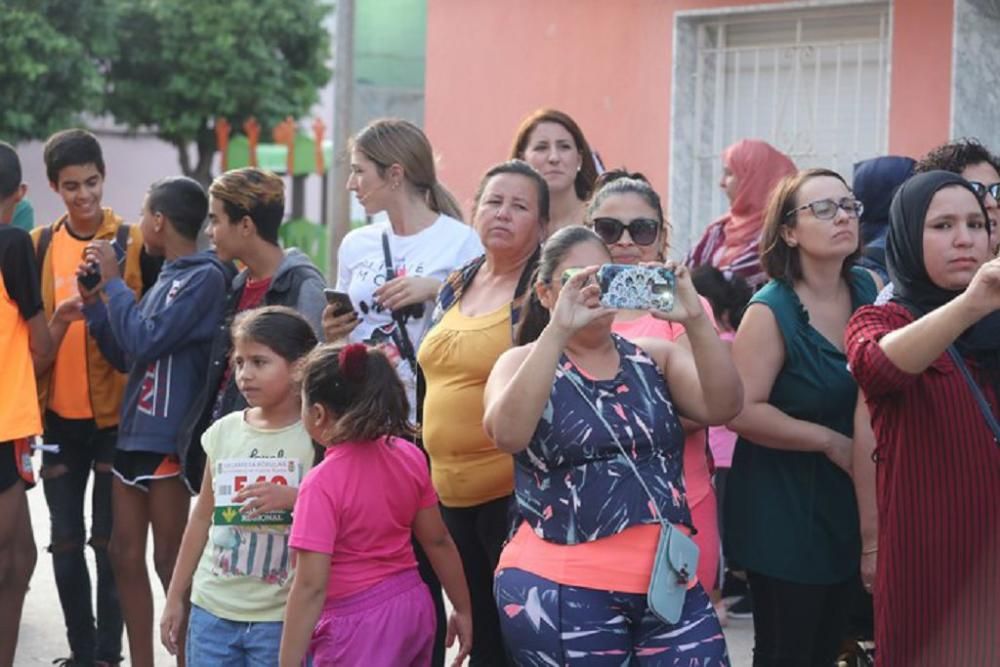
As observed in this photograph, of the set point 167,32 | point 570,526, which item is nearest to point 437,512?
point 570,526

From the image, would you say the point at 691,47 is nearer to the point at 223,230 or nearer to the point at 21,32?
the point at 223,230

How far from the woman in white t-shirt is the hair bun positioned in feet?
3.40

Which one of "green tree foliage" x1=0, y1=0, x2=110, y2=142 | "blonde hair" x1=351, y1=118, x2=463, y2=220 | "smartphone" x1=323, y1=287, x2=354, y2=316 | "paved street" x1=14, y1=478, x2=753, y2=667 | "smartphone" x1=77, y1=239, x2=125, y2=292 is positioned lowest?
"paved street" x1=14, y1=478, x2=753, y2=667

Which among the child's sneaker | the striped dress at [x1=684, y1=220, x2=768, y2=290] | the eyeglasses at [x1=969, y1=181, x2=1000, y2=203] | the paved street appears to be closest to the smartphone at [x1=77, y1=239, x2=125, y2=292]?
the paved street

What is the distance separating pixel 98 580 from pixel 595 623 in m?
3.15

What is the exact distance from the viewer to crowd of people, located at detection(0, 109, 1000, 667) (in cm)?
423

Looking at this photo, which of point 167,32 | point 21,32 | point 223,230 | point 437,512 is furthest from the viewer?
point 167,32

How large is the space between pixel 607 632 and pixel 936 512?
2.90ft

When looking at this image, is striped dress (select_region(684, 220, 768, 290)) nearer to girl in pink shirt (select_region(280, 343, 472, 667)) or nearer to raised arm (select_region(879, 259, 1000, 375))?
girl in pink shirt (select_region(280, 343, 472, 667))

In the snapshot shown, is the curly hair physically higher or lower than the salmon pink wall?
lower

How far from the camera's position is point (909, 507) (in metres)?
4.27

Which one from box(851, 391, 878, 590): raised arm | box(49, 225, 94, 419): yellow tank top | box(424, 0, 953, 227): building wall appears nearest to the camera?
box(851, 391, 878, 590): raised arm

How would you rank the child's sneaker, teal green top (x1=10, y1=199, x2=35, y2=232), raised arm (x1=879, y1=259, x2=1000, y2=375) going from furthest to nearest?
teal green top (x1=10, y1=199, x2=35, y2=232) < the child's sneaker < raised arm (x1=879, y1=259, x2=1000, y2=375)

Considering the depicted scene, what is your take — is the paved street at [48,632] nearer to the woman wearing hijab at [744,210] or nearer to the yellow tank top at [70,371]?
the yellow tank top at [70,371]
